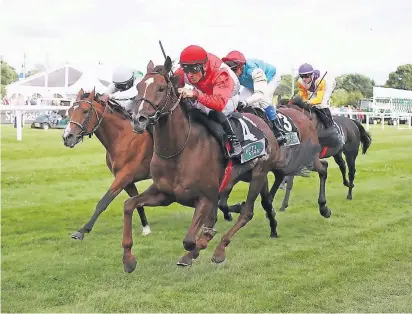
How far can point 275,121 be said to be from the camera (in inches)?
283

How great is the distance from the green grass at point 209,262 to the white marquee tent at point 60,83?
24260mm

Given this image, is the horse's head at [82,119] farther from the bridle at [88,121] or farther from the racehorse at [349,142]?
the racehorse at [349,142]

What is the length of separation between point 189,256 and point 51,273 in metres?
1.33

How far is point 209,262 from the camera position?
6145 mm

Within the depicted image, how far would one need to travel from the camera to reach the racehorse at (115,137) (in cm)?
716

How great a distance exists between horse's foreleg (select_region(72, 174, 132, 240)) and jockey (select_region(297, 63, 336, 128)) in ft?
10.3

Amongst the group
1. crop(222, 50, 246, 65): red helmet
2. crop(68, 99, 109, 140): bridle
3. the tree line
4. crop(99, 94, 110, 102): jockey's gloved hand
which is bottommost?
the tree line

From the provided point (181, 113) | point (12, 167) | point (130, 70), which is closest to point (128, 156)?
point (130, 70)

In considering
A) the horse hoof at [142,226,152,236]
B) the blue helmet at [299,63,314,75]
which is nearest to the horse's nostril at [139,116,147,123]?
the horse hoof at [142,226,152,236]

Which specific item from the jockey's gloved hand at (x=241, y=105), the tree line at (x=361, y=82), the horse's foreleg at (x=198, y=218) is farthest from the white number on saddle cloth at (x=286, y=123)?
the tree line at (x=361, y=82)

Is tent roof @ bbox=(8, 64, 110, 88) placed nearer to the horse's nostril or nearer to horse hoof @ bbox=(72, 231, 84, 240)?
horse hoof @ bbox=(72, 231, 84, 240)

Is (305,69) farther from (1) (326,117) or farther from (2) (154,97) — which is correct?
(2) (154,97)

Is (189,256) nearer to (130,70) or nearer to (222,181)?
(222,181)

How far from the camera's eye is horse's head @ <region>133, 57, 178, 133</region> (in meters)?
4.62
